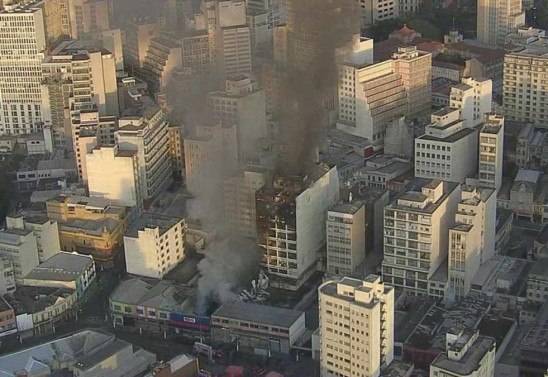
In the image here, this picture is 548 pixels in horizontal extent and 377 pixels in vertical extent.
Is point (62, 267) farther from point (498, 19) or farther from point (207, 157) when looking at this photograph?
point (498, 19)

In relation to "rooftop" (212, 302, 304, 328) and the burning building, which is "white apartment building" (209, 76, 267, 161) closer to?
the burning building

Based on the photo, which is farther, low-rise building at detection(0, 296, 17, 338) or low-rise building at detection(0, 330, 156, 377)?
low-rise building at detection(0, 296, 17, 338)

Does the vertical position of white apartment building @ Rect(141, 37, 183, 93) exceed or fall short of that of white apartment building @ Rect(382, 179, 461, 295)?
it exceeds it

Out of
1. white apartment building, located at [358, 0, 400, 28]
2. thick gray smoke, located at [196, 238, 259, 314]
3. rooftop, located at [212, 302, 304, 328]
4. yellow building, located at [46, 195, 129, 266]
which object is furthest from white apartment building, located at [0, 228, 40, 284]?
white apartment building, located at [358, 0, 400, 28]

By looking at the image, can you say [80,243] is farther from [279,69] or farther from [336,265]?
[279,69]

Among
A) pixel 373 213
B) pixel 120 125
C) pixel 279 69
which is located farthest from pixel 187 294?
pixel 279 69

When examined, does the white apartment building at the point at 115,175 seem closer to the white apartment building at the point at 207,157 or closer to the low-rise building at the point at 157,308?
the white apartment building at the point at 207,157

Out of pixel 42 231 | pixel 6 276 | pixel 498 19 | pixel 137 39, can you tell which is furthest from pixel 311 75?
pixel 498 19
